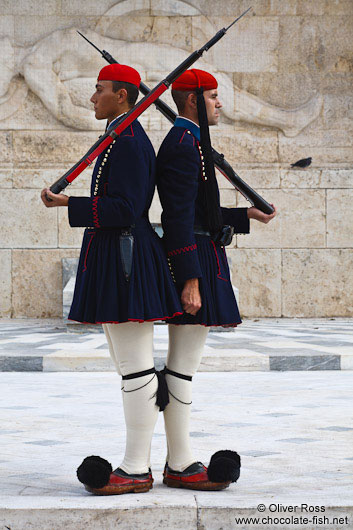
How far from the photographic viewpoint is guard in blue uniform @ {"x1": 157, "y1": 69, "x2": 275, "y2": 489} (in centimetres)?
324

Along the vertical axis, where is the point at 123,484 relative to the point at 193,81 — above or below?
below

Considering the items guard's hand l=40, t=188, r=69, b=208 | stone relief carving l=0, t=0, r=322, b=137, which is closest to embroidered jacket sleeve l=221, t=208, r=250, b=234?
guard's hand l=40, t=188, r=69, b=208

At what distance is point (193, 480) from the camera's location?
3277 millimetres

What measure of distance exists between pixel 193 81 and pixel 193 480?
1.43 m

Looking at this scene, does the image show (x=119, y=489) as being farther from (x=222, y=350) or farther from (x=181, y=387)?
(x=222, y=350)

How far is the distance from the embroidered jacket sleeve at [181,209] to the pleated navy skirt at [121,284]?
0.19ft

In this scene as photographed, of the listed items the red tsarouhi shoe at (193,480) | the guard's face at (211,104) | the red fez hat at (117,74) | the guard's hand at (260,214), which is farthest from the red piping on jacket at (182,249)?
the red tsarouhi shoe at (193,480)

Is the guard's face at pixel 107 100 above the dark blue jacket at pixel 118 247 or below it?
above

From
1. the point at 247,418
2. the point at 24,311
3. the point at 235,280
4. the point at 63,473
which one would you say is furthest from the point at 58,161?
the point at 63,473

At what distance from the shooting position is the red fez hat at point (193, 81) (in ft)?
11.2

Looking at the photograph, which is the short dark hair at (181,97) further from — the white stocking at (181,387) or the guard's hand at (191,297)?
the white stocking at (181,387)

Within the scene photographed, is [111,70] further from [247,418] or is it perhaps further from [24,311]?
[24,311]

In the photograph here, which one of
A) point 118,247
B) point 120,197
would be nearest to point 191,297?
point 118,247

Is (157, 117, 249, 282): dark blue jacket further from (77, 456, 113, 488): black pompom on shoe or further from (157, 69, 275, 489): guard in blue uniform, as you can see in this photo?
(77, 456, 113, 488): black pompom on shoe
